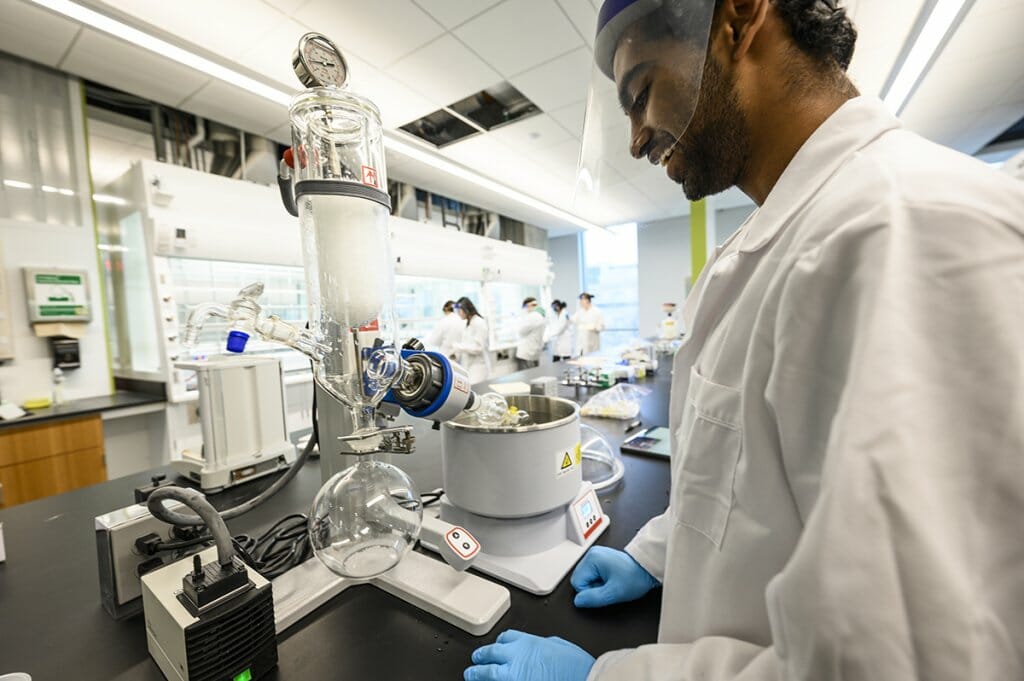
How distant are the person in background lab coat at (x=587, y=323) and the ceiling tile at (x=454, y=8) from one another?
15.7ft

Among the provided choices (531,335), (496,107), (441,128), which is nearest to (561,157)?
(496,107)

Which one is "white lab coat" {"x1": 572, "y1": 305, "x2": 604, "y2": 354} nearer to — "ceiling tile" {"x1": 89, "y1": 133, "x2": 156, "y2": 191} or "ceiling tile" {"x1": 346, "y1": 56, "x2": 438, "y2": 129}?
"ceiling tile" {"x1": 346, "y1": 56, "x2": 438, "y2": 129}

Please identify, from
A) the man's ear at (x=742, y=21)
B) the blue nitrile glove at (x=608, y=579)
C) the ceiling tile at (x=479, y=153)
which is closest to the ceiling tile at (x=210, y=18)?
the ceiling tile at (x=479, y=153)

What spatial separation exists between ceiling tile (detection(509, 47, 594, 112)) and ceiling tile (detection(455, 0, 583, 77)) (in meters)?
0.08

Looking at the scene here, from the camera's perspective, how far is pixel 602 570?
728mm

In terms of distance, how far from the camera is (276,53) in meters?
2.53

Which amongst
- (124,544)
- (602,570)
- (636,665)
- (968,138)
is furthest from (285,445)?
(968,138)

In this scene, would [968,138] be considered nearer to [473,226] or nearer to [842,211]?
[473,226]

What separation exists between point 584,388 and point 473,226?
4520 mm

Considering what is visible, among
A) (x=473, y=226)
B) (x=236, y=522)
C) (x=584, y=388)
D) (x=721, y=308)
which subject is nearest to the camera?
(x=721, y=308)

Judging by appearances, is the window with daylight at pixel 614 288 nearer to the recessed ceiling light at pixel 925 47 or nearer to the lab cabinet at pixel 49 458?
the recessed ceiling light at pixel 925 47

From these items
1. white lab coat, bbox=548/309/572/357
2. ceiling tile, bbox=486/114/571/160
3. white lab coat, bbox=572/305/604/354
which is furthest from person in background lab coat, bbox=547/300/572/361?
ceiling tile, bbox=486/114/571/160

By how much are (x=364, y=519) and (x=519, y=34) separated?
9.23ft

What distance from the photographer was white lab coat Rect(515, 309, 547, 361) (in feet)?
19.9
